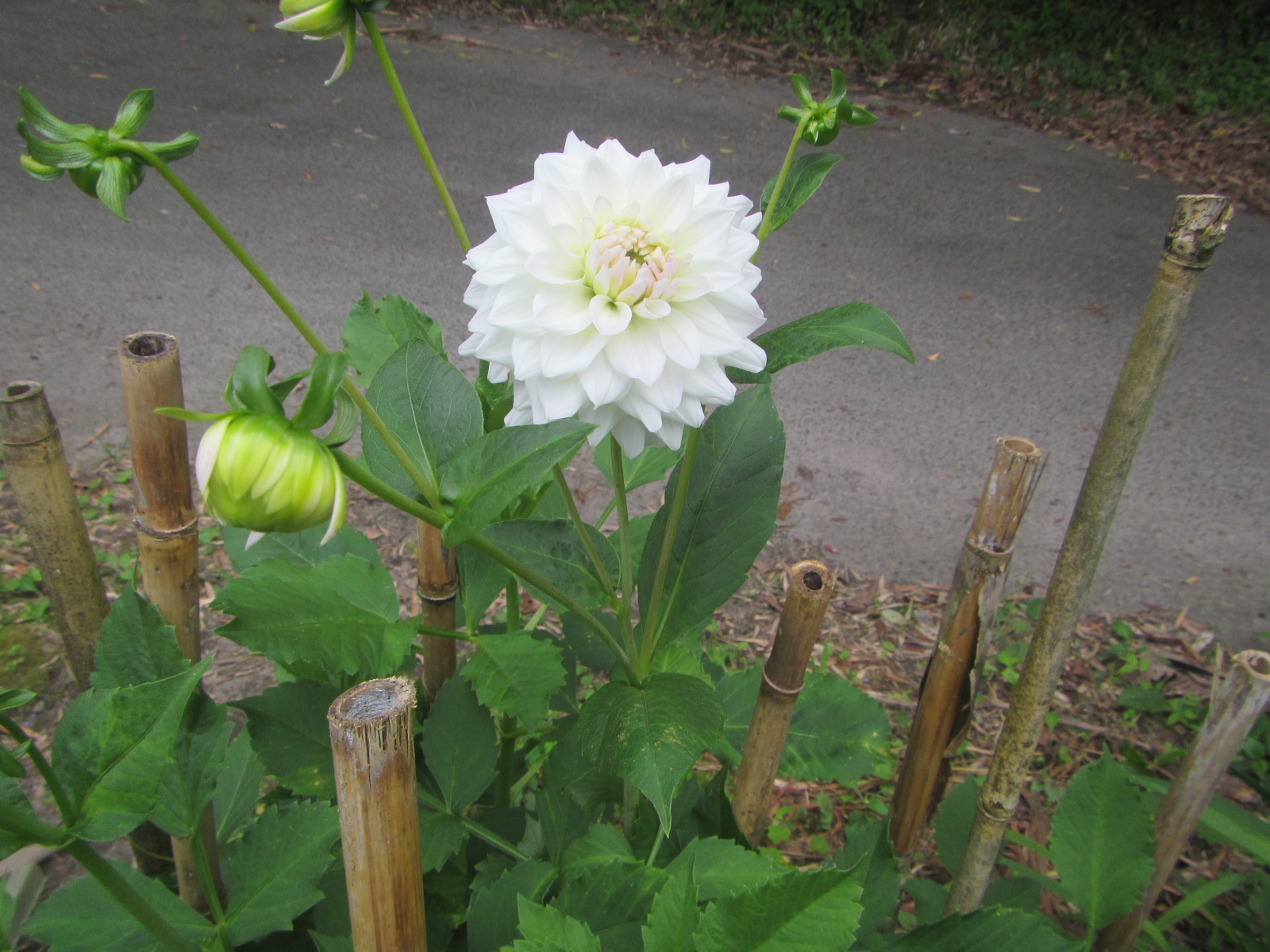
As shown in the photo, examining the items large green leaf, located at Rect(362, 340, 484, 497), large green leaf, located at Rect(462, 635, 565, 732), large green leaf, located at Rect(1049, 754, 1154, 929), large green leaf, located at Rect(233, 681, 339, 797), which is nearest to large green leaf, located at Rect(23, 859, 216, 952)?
large green leaf, located at Rect(233, 681, 339, 797)

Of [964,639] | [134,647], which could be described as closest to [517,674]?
[134,647]

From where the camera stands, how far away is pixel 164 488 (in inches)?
41.9

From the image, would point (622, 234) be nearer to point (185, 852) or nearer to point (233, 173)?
point (185, 852)

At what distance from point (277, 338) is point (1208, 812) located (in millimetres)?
3034

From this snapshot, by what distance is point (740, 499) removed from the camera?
0.99 metres

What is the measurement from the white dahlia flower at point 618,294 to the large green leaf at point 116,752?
1.24 feet

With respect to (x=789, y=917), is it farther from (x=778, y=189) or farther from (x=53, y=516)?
(x=53, y=516)

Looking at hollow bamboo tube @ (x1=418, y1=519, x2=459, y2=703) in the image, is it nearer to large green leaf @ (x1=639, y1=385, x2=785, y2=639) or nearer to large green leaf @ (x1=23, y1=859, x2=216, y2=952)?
large green leaf @ (x1=639, y1=385, x2=785, y2=639)

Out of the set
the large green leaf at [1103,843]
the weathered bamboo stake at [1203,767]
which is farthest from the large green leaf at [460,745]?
the weathered bamboo stake at [1203,767]

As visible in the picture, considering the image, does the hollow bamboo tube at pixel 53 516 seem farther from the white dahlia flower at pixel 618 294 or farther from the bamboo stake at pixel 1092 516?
the bamboo stake at pixel 1092 516

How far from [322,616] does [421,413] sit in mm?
252

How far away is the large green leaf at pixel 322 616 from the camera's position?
2.86 ft

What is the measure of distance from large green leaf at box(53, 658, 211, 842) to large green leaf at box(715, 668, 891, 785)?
0.68 metres

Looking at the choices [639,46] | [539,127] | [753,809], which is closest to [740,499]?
[753,809]
